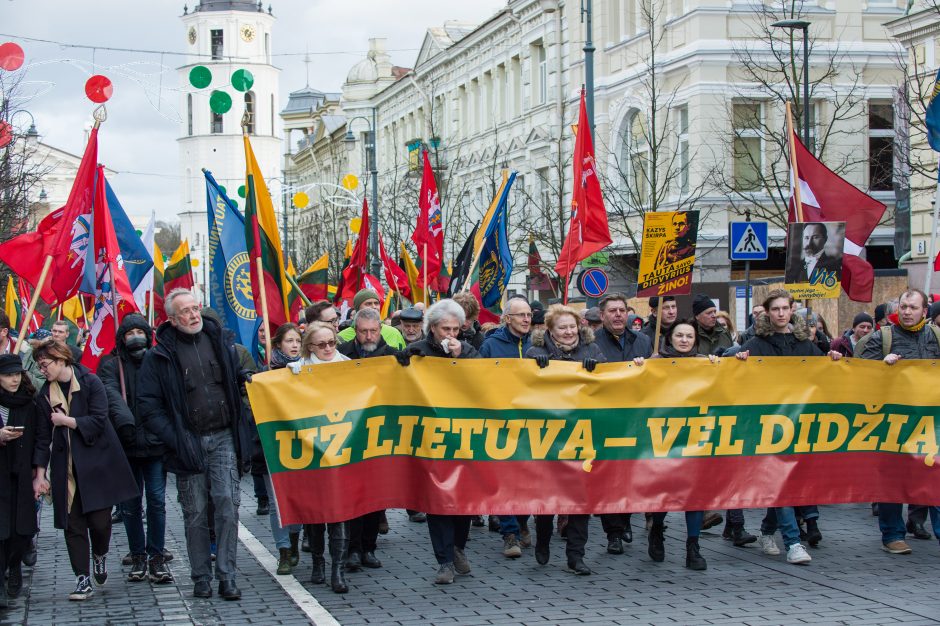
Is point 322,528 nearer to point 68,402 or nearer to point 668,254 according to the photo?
point 68,402

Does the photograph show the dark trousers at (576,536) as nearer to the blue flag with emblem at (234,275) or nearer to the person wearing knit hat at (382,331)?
the blue flag with emblem at (234,275)

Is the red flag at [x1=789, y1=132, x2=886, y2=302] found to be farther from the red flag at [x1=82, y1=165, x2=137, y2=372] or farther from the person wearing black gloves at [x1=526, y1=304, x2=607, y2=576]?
the red flag at [x1=82, y1=165, x2=137, y2=372]

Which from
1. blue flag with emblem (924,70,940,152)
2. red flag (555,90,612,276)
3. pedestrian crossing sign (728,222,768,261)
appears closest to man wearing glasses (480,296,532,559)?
red flag (555,90,612,276)

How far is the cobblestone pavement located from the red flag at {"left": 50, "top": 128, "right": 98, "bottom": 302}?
2.38 m

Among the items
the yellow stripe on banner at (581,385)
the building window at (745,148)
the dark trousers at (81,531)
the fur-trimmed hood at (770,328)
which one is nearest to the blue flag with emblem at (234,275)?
the yellow stripe on banner at (581,385)

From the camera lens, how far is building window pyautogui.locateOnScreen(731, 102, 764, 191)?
29938 millimetres

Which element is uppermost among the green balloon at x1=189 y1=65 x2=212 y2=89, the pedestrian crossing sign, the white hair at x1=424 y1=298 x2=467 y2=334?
the green balloon at x1=189 y1=65 x2=212 y2=89

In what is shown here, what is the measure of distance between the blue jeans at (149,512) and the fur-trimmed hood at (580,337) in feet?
9.15

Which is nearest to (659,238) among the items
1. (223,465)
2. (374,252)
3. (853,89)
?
(223,465)

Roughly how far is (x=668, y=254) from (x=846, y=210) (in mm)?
2385

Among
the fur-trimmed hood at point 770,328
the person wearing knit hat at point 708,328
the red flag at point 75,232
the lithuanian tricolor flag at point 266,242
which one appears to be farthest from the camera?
the person wearing knit hat at point 708,328

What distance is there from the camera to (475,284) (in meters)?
16.3

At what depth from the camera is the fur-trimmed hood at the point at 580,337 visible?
955 cm

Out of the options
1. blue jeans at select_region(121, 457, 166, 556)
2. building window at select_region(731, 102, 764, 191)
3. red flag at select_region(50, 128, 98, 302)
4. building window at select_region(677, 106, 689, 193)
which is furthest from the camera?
building window at select_region(677, 106, 689, 193)
